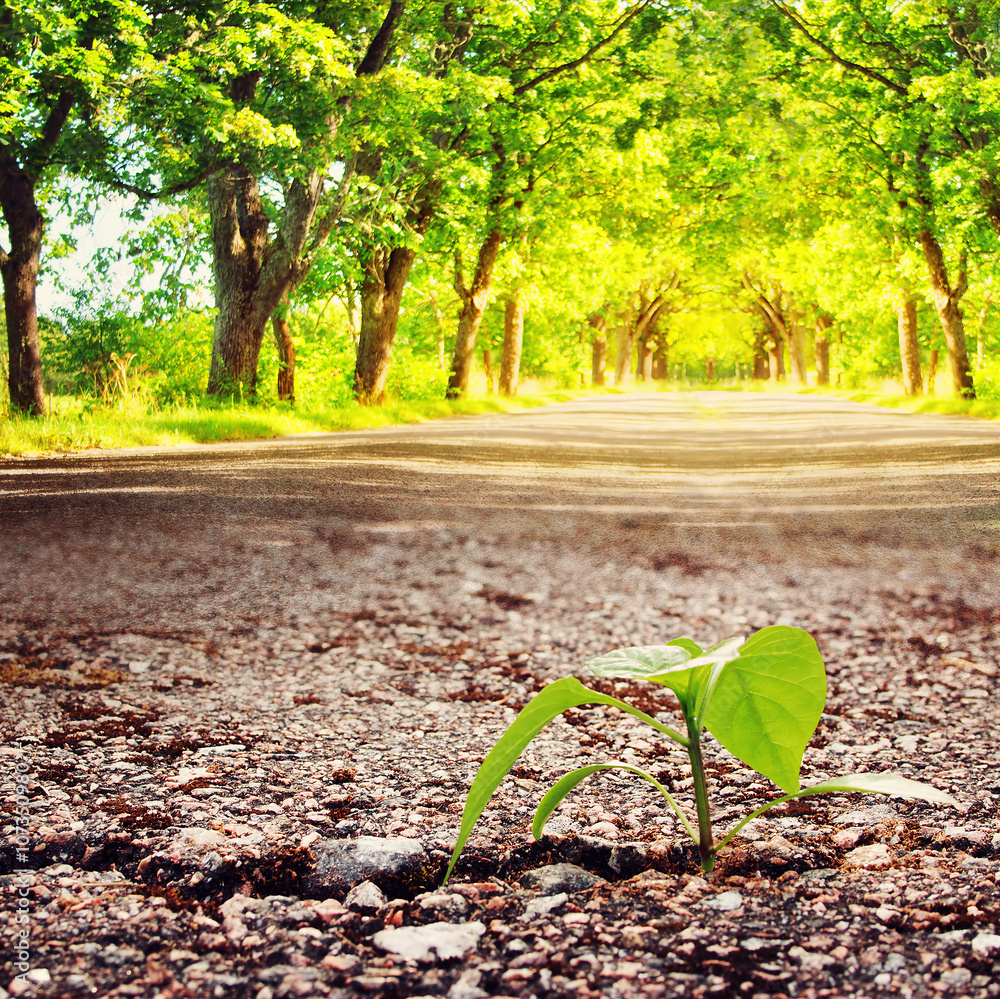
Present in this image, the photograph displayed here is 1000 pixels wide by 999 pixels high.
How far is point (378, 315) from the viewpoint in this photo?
17.8 metres

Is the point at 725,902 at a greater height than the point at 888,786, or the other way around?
the point at 888,786

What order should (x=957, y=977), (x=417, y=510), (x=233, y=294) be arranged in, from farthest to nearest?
(x=233, y=294) → (x=417, y=510) → (x=957, y=977)

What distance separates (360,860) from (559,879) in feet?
1.00

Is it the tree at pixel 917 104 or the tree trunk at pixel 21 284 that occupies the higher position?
the tree at pixel 917 104

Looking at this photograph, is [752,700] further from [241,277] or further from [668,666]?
[241,277]

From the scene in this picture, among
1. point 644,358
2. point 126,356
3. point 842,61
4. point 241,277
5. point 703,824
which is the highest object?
point 842,61

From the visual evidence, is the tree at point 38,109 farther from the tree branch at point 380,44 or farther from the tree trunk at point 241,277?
the tree branch at point 380,44

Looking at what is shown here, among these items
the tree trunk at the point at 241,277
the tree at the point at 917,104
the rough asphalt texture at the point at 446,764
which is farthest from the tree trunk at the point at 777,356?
the rough asphalt texture at the point at 446,764

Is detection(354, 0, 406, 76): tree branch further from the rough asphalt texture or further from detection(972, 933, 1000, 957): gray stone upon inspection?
detection(972, 933, 1000, 957): gray stone

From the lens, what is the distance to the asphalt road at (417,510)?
12.9ft

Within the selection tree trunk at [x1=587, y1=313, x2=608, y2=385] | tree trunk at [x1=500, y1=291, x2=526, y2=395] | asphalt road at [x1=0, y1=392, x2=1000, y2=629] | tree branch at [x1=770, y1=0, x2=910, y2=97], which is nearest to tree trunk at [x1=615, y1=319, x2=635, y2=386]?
tree trunk at [x1=587, y1=313, x2=608, y2=385]

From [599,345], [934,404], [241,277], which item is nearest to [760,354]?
[599,345]

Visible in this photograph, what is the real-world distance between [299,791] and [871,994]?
1.07 meters

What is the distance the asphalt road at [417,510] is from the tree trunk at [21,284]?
5.01 m
